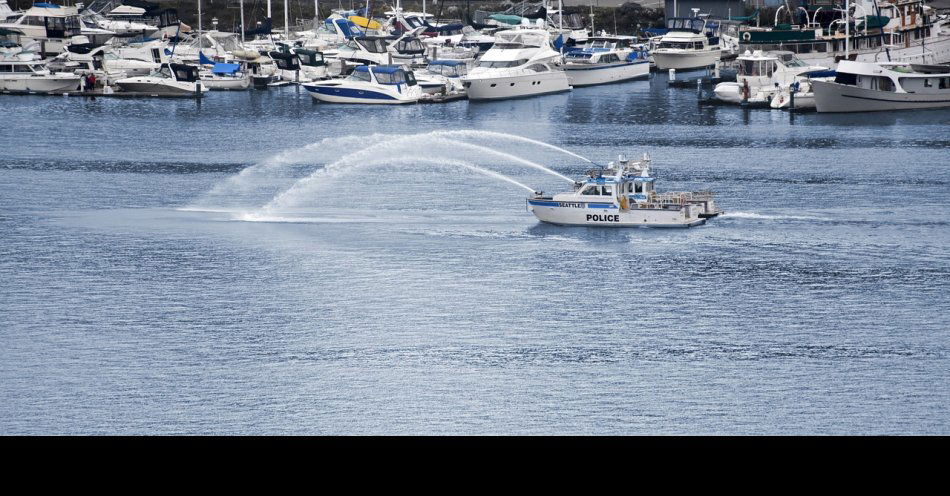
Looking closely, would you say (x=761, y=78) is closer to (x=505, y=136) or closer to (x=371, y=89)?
(x=505, y=136)

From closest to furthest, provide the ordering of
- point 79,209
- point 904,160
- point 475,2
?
point 79,209, point 904,160, point 475,2

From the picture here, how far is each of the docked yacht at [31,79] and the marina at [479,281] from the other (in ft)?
111

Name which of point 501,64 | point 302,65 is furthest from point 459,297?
point 302,65

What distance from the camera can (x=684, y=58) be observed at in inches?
6220

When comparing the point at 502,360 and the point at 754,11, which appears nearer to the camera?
the point at 502,360

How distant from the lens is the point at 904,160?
3519 inches

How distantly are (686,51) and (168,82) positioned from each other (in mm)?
61330

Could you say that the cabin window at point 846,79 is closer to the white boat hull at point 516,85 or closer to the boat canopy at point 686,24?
the white boat hull at point 516,85

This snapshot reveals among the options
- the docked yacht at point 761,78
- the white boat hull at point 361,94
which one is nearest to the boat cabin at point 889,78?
the docked yacht at point 761,78

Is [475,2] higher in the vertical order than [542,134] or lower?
higher

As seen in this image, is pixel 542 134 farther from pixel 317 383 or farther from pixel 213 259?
pixel 317 383

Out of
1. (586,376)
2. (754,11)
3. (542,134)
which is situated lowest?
(586,376)
